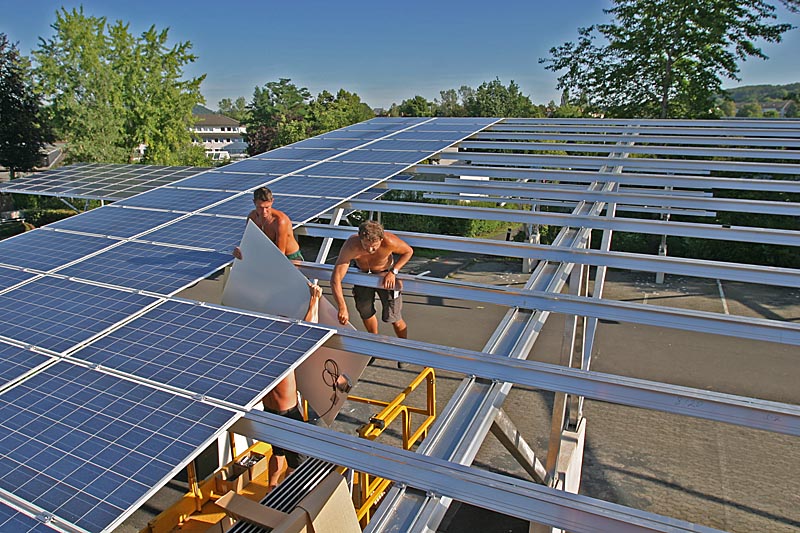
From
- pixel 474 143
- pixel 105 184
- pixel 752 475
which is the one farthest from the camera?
pixel 105 184

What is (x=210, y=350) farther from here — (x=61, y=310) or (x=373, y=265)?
(x=373, y=265)

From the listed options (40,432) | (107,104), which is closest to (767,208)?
(40,432)

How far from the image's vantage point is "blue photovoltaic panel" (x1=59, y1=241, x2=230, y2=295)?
5457mm

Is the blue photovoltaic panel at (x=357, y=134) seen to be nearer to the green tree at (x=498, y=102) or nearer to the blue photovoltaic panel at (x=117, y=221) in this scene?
the blue photovoltaic panel at (x=117, y=221)

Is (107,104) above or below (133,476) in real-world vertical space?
above

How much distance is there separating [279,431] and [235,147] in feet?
225

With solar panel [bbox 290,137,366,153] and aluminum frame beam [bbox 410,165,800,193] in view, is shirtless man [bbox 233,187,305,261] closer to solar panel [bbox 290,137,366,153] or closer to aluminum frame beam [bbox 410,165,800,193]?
aluminum frame beam [bbox 410,165,800,193]

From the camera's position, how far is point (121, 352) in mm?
4199

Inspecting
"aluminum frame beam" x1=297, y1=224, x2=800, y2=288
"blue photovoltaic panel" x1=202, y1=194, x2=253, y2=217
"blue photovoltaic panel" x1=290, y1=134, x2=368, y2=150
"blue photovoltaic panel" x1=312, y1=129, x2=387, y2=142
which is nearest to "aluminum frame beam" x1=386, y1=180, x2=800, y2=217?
"aluminum frame beam" x1=297, y1=224, x2=800, y2=288

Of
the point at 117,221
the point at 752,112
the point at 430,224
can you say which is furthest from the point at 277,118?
the point at 752,112

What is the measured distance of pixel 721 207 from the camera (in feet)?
22.5

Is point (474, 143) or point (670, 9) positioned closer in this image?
point (474, 143)

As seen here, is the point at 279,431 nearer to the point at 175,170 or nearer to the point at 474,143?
the point at 474,143

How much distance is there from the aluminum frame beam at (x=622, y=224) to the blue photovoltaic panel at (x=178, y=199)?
2.33 metres
